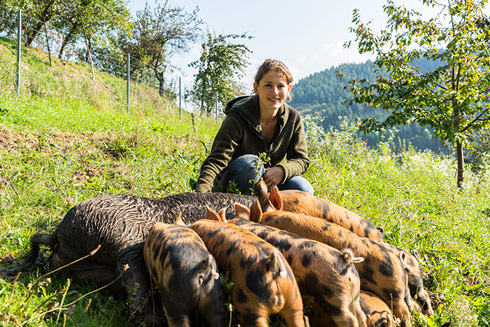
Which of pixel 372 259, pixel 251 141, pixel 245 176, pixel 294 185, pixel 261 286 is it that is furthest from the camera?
pixel 251 141

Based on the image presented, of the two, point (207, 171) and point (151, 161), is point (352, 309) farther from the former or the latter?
point (151, 161)

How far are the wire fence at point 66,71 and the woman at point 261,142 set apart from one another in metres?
7.06

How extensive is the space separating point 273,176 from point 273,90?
0.86 metres

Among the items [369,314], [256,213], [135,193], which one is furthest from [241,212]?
[135,193]

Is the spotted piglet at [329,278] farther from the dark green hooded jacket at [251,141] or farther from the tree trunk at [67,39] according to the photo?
the tree trunk at [67,39]

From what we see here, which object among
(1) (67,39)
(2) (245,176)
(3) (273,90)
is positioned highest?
(1) (67,39)

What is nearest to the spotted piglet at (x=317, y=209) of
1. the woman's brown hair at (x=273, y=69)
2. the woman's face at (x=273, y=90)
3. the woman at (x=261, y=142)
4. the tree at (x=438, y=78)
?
the woman at (x=261, y=142)

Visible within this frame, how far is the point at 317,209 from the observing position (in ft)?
9.56

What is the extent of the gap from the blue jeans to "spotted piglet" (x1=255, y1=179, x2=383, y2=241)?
0.65 metres

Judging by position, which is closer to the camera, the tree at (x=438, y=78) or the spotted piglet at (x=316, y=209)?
the spotted piglet at (x=316, y=209)

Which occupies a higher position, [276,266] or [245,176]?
[245,176]

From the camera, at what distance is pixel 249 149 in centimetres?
415

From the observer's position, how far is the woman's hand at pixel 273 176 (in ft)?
12.4

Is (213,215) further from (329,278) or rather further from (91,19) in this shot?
(91,19)
